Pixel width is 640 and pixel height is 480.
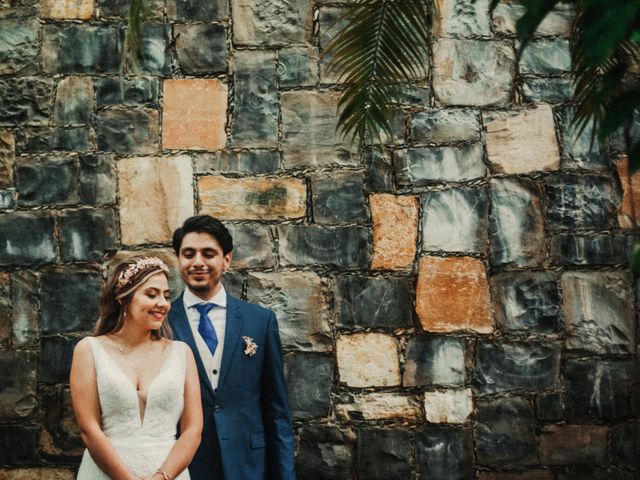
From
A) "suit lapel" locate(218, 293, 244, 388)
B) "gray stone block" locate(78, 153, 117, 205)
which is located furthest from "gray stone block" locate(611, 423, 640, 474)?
"gray stone block" locate(78, 153, 117, 205)

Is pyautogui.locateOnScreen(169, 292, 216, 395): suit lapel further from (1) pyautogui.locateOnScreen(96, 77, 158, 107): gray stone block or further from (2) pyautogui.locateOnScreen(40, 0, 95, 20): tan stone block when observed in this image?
(2) pyautogui.locateOnScreen(40, 0, 95, 20): tan stone block

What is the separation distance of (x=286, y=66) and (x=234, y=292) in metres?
1.04

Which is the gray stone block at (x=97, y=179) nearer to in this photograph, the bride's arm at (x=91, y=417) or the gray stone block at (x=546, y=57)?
the bride's arm at (x=91, y=417)

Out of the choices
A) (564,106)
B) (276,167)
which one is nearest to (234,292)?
(276,167)

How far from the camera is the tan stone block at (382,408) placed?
3936 millimetres

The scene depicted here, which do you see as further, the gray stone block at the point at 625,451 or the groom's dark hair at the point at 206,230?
the gray stone block at the point at 625,451

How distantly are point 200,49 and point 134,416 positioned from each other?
6.00 ft

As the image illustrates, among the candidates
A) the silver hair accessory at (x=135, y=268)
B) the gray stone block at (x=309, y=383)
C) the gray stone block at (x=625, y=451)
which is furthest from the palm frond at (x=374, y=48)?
the gray stone block at (x=625, y=451)

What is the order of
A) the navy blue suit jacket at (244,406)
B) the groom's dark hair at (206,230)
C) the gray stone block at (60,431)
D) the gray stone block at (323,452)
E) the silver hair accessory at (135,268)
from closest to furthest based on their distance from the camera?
the silver hair accessory at (135,268)
the navy blue suit jacket at (244,406)
the groom's dark hair at (206,230)
the gray stone block at (60,431)
the gray stone block at (323,452)

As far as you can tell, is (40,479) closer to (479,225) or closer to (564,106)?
(479,225)

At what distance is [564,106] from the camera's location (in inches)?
160

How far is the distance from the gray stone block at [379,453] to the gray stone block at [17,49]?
220 cm

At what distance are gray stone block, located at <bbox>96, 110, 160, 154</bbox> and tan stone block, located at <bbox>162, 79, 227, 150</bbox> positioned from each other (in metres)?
0.07

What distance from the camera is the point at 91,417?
2.79 meters
